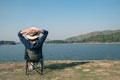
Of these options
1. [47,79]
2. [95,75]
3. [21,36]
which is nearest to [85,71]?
[95,75]

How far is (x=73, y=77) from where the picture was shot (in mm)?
11031

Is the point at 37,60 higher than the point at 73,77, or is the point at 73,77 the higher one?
the point at 37,60

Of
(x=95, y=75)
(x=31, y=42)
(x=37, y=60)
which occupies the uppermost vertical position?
(x=31, y=42)

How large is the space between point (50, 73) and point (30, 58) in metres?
1.36

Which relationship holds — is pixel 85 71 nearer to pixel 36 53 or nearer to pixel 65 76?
pixel 65 76

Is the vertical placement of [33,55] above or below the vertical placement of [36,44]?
below

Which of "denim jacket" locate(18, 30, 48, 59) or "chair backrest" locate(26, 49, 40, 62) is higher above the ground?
"denim jacket" locate(18, 30, 48, 59)

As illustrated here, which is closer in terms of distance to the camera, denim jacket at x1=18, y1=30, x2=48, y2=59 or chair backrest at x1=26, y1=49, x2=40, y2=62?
denim jacket at x1=18, y1=30, x2=48, y2=59

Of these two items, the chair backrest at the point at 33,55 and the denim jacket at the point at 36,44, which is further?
the chair backrest at the point at 33,55

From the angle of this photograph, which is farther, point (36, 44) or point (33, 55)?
point (33, 55)

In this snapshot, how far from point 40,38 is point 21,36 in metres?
1.10

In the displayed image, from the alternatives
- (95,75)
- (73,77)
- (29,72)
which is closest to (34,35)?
(29,72)

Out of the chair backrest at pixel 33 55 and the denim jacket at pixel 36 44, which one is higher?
the denim jacket at pixel 36 44

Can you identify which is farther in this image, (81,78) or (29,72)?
(29,72)
